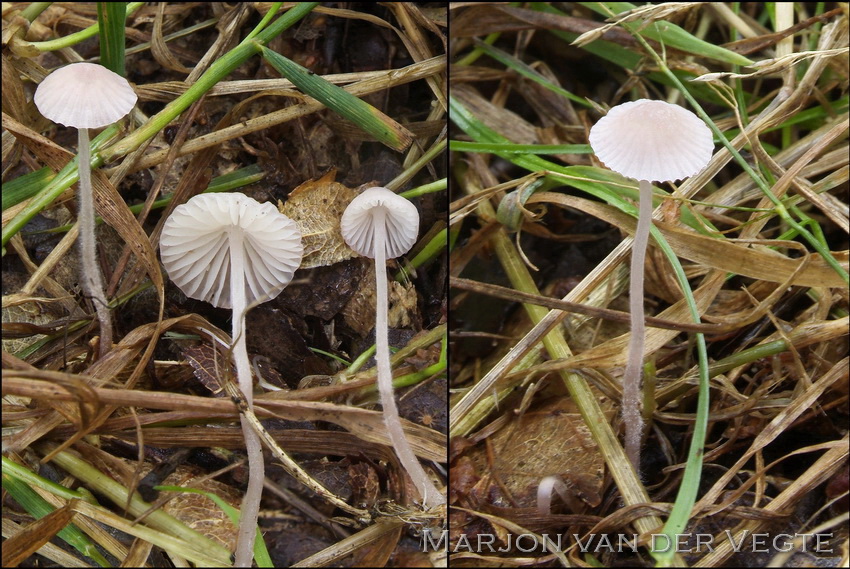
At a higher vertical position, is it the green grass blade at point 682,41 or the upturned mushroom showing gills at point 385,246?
the green grass blade at point 682,41

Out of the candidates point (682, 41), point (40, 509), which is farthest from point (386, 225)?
point (682, 41)

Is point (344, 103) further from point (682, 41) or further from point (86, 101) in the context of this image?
point (682, 41)

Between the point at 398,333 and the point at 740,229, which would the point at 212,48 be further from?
the point at 740,229

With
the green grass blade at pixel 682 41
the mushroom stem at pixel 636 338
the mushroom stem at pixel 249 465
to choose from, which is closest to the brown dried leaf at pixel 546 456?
the mushroom stem at pixel 636 338

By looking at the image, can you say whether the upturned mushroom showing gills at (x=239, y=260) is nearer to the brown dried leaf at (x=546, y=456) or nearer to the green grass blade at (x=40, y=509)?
the green grass blade at (x=40, y=509)

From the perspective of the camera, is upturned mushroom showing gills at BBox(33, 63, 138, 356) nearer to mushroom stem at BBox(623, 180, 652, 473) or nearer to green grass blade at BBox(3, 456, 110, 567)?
green grass blade at BBox(3, 456, 110, 567)

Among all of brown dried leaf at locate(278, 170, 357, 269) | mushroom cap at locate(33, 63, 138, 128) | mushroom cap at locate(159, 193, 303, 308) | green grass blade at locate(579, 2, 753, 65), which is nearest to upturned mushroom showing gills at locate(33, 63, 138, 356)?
mushroom cap at locate(33, 63, 138, 128)

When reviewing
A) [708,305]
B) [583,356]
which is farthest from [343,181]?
[708,305]
